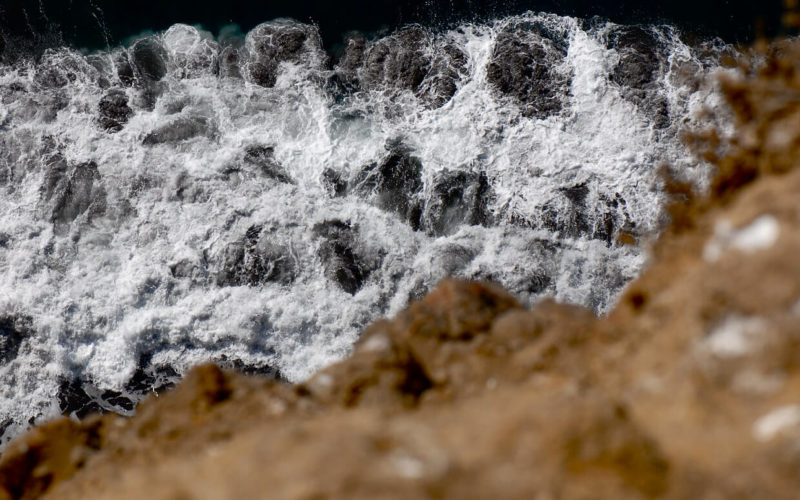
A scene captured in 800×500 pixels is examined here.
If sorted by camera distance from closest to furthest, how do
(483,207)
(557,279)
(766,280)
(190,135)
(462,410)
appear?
(766,280) → (462,410) → (557,279) → (483,207) → (190,135)

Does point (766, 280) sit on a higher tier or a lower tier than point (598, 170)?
higher

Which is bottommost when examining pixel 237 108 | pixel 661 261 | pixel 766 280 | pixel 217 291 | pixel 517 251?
pixel 217 291

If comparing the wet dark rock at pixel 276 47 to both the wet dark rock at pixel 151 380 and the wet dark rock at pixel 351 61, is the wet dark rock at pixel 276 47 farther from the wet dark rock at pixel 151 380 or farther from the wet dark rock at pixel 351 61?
the wet dark rock at pixel 151 380

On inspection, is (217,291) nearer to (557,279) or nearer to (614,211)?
(557,279)

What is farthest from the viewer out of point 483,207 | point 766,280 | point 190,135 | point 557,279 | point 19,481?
point 190,135

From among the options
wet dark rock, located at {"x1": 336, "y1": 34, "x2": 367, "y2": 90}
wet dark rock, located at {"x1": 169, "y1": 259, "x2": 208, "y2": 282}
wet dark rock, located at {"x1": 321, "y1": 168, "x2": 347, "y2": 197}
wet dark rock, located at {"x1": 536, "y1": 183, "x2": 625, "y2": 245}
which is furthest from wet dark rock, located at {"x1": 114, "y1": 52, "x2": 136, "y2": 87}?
wet dark rock, located at {"x1": 536, "y1": 183, "x2": 625, "y2": 245}

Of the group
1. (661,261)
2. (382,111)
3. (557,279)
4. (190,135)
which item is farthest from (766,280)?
(190,135)

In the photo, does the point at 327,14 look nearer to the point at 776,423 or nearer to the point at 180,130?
the point at 180,130

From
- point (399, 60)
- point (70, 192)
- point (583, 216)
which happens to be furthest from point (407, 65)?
point (70, 192)
